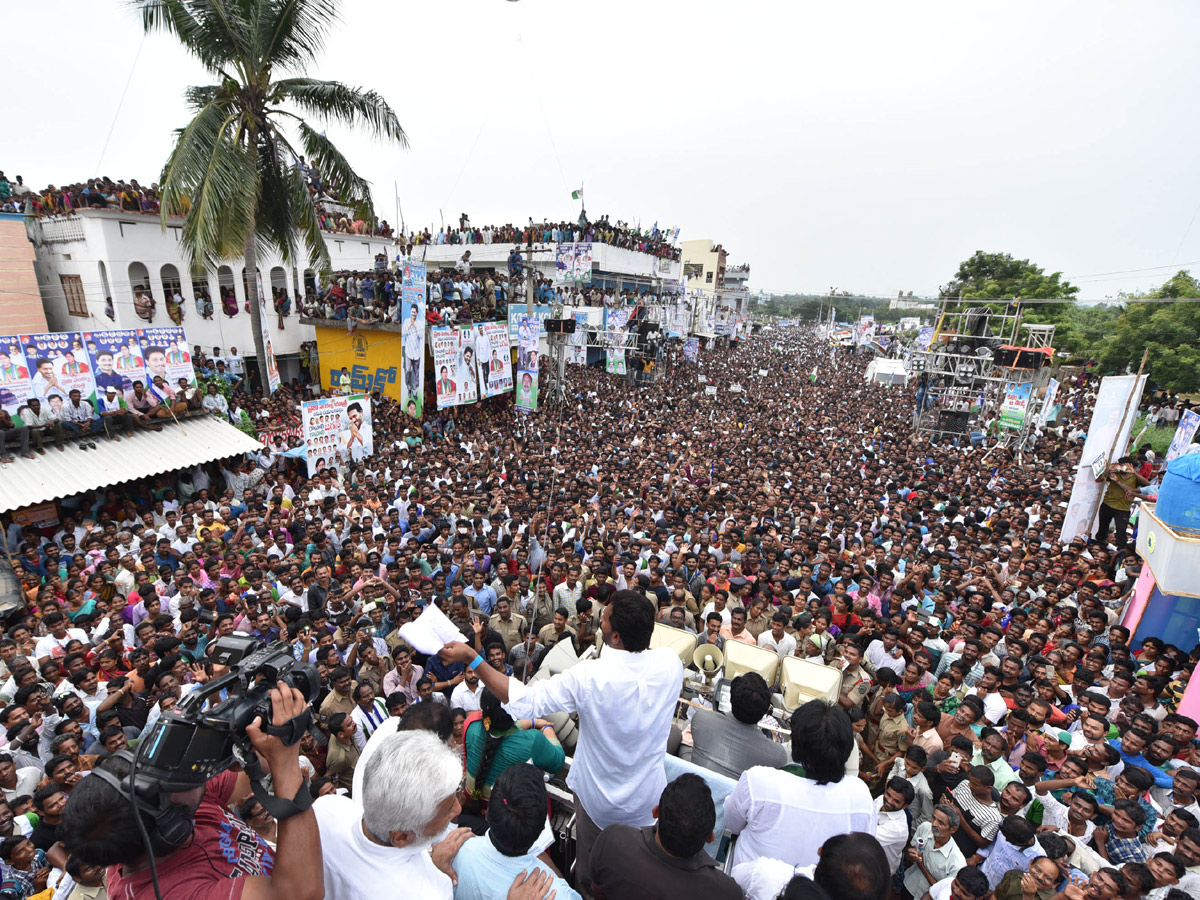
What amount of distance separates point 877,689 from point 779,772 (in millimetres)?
3033

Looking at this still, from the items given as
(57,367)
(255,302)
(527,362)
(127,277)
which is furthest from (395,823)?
(127,277)

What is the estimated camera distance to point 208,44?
36.6 feet

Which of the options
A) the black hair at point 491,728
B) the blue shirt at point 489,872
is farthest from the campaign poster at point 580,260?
the blue shirt at point 489,872

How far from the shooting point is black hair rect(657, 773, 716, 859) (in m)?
1.87

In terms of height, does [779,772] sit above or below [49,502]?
above

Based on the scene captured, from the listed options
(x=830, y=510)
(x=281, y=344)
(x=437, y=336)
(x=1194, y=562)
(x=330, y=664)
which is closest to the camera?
(x=330, y=664)

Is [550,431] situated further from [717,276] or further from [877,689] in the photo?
[717,276]

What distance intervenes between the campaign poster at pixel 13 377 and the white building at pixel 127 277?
6.02 meters

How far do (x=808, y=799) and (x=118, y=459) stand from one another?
11.5 metres

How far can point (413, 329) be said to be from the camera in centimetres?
1420

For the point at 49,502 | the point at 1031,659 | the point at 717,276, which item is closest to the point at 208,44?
the point at 49,502

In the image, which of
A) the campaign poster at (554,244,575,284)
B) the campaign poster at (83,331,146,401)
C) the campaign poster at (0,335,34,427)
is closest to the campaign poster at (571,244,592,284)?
the campaign poster at (554,244,575,284)

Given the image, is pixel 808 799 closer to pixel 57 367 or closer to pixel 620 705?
pixel 620 705

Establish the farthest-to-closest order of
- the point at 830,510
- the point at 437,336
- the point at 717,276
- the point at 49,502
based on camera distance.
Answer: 1. the point at 717,276
2. the point at 437,336
3. the point at 830,510
4. the point at 49,502
